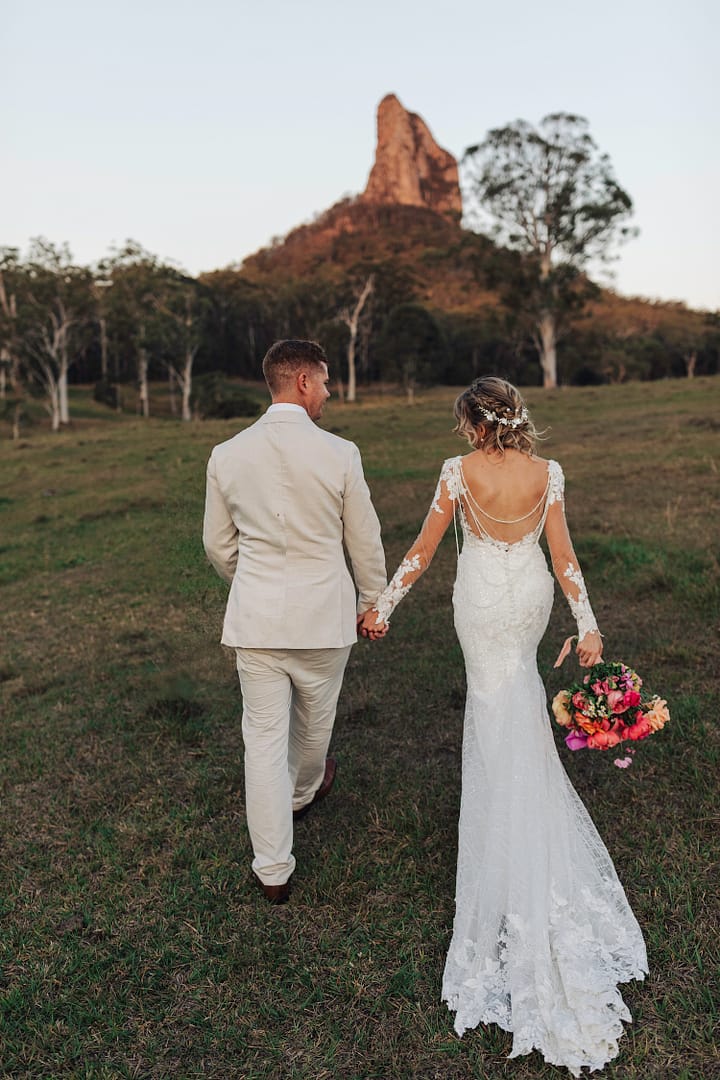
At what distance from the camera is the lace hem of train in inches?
118

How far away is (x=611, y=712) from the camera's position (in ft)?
11.5

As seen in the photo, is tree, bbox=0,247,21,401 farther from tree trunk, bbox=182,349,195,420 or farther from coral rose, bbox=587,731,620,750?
coral rose, bbox=587,731,620,750

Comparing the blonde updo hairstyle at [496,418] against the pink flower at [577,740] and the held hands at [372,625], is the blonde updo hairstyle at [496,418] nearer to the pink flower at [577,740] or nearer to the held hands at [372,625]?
the held hands at [372,625]

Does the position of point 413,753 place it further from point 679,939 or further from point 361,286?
point 361,286

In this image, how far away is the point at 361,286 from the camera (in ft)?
186

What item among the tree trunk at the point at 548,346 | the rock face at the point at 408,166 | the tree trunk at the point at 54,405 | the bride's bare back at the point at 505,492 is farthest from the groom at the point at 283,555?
the rock face at the point at 408,166

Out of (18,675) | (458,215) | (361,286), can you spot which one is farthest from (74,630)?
(361,286)

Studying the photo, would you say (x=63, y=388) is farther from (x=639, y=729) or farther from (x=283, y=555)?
(x=639, y=729)

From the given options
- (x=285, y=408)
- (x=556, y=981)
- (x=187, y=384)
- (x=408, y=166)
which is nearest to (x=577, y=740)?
(x=556, y=981)

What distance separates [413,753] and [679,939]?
2.40 m

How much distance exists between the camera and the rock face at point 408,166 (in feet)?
598

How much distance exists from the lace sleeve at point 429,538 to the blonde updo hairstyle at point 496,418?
0.21 m

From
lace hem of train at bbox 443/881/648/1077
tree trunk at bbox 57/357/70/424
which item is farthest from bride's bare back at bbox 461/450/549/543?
tree trunk at bbox 57/357/70/424

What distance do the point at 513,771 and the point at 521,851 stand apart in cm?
35
